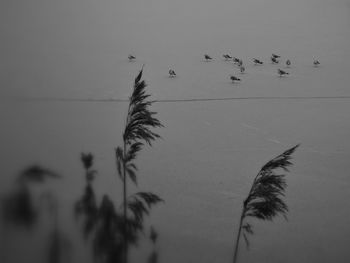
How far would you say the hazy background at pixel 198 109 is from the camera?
4.79m

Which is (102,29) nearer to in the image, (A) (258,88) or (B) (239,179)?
(A) (258,88)

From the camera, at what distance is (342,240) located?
4.78 m

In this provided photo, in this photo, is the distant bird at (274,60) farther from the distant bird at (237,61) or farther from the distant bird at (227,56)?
the distant bird at (227,56)

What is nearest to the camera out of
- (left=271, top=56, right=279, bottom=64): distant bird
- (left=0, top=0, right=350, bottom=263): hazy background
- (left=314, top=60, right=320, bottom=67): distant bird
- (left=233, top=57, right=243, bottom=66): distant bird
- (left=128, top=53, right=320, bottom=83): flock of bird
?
(left=0, top=0, right=350, bottom=263): hazy background

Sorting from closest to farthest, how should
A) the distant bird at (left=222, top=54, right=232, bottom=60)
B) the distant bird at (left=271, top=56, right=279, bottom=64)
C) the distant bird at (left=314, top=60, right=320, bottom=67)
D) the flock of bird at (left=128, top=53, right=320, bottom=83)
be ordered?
the flock of bird at (left=128, top=53, right=320, bottom=83) → the distant bird at (left=222, top=54, right=232, bottom=60) → the distant bird at (left=271, top=56, right=279, bottom=64) → the distant bird at (left=314, top=60, right=320, bottom=67)

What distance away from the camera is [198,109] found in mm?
6703

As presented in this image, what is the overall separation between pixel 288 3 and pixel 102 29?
4.69m

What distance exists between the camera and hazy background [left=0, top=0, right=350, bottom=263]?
479 centimetres

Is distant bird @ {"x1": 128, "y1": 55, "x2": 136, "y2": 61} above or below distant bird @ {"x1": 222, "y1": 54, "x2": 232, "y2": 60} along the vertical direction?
below

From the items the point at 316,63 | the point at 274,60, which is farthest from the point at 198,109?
the point at 316,63

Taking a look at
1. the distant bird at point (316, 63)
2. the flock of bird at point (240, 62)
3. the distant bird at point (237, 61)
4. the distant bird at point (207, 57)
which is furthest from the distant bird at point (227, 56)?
the distant bird at point (316, 63)

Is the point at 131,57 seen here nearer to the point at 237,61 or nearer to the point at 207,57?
the point at 207,57

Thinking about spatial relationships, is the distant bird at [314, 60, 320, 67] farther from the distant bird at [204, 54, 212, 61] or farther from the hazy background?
the distant bird at [204, 54, 212, 61]

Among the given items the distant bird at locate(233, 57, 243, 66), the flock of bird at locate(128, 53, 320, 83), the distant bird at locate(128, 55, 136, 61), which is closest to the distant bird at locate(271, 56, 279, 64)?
the flock of bird at locate(128, 53, 320, 83)
